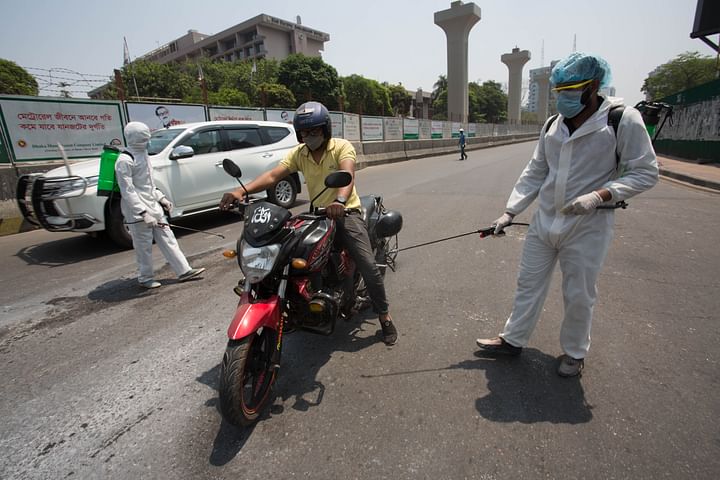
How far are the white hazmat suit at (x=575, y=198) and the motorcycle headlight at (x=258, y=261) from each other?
1729 millimetres

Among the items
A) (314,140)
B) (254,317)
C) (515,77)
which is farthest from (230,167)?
(515,77)

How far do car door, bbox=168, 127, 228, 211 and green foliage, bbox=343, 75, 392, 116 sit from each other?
63.6m

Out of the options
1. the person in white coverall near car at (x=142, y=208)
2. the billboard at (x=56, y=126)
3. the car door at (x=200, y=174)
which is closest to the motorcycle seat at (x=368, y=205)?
the person in white coverall near car at (x=142, y=208)

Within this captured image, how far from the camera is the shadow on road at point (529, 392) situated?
2316 mm

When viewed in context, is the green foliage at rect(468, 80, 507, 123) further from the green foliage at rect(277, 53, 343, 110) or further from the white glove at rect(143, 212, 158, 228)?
the white glove at rect(143, 212, 158, 228)

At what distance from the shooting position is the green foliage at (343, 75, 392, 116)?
68.6 metres

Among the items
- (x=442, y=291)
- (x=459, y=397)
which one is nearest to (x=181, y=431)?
(x=459, y=397)

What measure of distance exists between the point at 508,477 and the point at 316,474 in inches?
37.4

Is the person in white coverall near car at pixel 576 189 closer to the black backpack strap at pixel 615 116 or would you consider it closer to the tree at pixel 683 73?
Answer: the black backpack strap at pixel 615 116

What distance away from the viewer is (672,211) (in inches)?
311

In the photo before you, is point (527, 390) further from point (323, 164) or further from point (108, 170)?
point (108, 170)

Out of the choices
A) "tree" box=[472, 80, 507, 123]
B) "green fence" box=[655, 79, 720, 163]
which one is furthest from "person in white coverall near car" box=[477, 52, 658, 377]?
"tree" box=[472, 80, 507, 123]

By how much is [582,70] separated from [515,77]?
270 feet

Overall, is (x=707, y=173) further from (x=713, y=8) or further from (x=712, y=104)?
(x=713, y=8)
